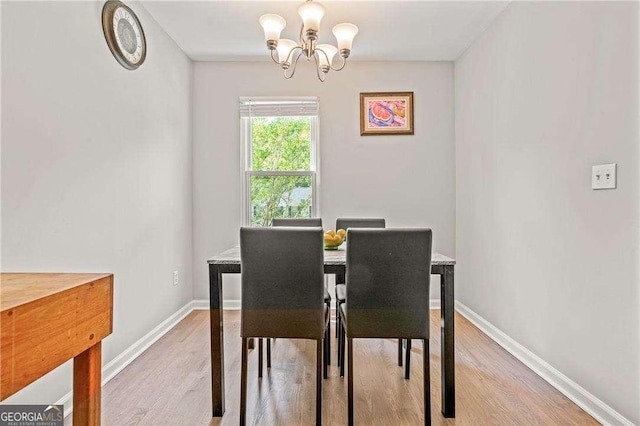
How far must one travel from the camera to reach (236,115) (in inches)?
154

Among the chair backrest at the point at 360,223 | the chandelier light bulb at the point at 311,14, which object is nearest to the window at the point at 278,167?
the chair backrest at the point at 360,223

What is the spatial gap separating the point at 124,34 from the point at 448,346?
2.72 m

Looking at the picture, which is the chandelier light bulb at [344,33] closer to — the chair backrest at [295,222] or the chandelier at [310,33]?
the chandelier at [310,33]

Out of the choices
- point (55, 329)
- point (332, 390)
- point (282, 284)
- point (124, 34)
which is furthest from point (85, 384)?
point (124, 34)

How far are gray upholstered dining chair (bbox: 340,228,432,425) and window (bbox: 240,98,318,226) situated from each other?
212cm

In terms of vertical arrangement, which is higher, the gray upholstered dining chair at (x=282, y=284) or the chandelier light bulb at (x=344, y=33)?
the chandelier light bulb at (x=344, y=33)

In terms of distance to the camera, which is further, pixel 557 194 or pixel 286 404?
pixel 557 194

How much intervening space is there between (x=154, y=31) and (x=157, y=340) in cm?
240

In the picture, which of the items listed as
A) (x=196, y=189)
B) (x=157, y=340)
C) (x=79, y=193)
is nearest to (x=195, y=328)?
(x=157, y=340)

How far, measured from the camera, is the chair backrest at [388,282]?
5.89 ft

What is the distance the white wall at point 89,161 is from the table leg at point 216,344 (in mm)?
746

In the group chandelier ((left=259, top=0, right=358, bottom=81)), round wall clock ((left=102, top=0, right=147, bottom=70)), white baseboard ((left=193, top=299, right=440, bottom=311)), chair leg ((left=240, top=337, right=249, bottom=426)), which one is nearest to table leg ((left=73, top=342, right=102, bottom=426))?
chair leg ((left=240, top=337, right=249, bottom=426))

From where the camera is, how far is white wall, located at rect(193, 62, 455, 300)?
3.90 m

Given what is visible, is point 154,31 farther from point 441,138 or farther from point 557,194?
point 557,194
